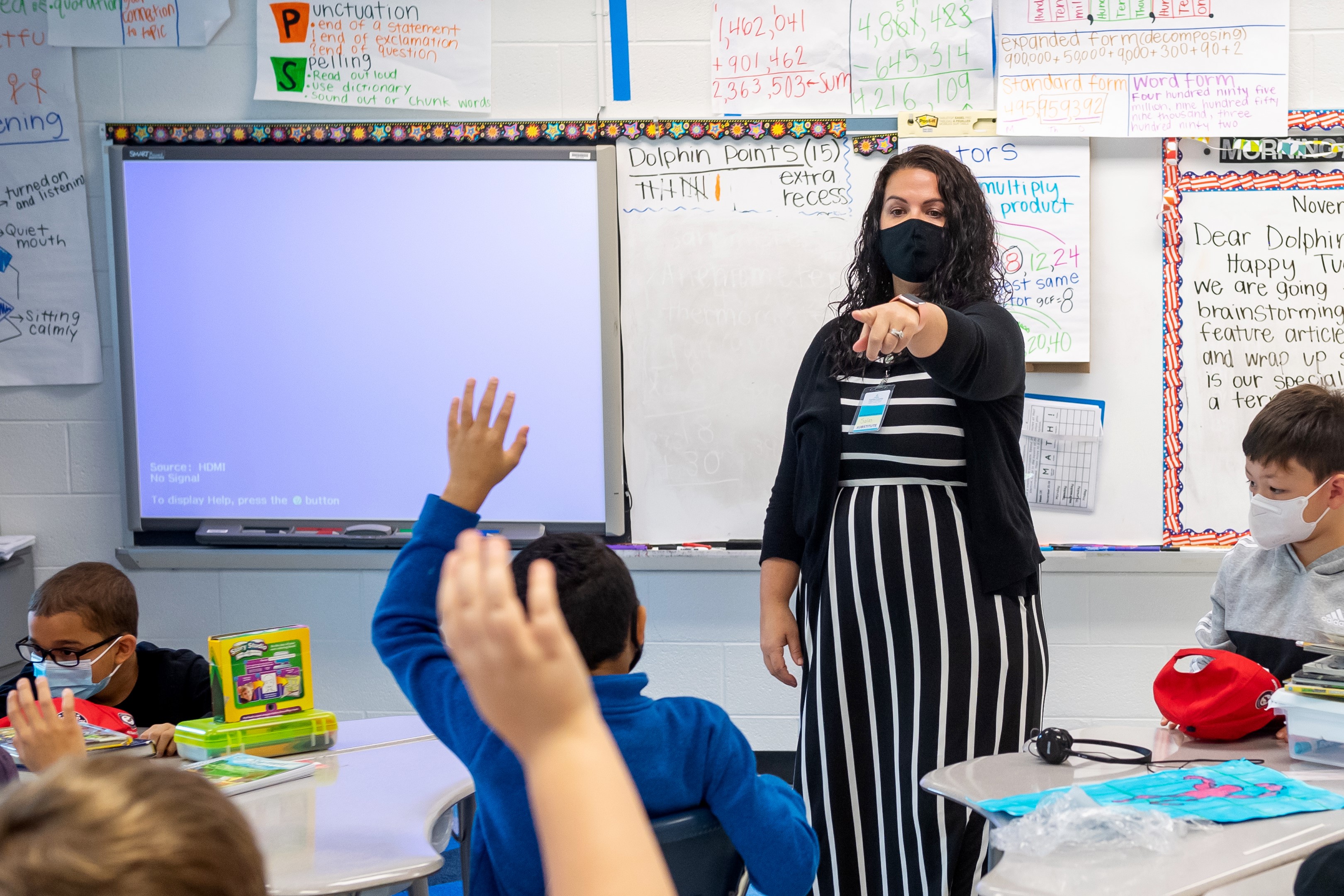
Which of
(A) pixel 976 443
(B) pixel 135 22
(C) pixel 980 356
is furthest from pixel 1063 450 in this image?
(B) pixel 135 22

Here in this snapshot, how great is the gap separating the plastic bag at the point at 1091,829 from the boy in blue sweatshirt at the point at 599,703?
0.23m

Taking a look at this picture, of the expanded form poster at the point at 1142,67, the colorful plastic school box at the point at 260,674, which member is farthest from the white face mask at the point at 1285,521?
the colorful plastic school box at the point at 260,674

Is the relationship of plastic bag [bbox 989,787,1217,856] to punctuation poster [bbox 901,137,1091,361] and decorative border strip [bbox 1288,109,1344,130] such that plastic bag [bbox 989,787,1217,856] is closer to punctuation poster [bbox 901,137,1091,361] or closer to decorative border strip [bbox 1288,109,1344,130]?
punctuation poster [bbox 901,137,1091,361]

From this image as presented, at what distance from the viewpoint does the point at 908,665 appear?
5.71 ft

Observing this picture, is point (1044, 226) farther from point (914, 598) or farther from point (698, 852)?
point (698, 852)

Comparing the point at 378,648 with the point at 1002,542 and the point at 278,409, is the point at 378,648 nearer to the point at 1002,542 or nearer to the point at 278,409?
the point at 1002,542

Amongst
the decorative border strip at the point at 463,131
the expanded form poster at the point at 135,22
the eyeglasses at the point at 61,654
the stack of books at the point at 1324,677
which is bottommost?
the eyeglasses at the point at 61,654

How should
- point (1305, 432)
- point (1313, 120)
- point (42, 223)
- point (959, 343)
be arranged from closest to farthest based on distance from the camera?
1. point (959, 343)
2. point (1305, 432)
3. point (1313, 120)
4. point (42, 223)

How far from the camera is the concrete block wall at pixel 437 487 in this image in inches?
113

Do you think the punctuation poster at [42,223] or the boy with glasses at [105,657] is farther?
the punctuation poster at [42,223]

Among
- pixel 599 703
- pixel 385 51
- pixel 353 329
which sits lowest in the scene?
pixel 599 703

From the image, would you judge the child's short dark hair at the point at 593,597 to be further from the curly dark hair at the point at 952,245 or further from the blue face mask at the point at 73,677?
the blue face mask at the point at 73,677

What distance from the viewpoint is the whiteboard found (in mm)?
2840

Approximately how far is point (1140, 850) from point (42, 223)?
3142mm
